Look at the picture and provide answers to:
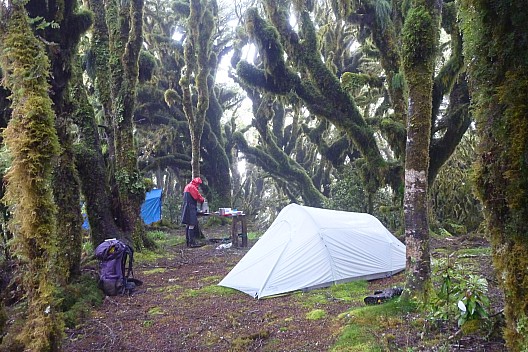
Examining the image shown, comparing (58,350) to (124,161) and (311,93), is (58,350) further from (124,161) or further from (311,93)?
(311,93)

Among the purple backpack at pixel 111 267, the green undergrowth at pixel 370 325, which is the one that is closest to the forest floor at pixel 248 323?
the green undergrowth at pixel 370 325

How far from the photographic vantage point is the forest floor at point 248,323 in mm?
4293

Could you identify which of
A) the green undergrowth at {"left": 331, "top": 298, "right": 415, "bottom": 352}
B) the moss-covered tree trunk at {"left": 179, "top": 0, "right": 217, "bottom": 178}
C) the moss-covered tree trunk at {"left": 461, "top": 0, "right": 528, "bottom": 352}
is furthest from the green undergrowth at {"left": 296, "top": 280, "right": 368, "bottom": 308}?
the moss-covered tree trunk at {"left": 179, "top": 0, "right": 217, "bottom": 178}

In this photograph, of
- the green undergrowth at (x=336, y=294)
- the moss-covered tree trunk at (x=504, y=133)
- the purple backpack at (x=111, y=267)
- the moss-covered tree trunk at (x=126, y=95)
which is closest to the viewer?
the moss-covered tree trunk at (x=504, y=133)

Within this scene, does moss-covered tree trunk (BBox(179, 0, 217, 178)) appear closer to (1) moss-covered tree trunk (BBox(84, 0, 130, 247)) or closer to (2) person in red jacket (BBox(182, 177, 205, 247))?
(2) person in red jacket (BBox(182, 177, 205, 247))

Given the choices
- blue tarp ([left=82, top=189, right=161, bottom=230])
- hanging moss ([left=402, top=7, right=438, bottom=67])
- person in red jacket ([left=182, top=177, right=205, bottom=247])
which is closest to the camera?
hanging moss ([left=402, top=7, right=438, bottom=67])

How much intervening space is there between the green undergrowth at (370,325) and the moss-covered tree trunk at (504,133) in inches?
62.9

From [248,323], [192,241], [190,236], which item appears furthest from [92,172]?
[192,241]

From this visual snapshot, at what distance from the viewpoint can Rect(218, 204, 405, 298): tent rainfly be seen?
726cm

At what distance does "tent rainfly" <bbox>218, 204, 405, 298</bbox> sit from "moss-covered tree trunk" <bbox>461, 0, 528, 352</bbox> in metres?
4.58

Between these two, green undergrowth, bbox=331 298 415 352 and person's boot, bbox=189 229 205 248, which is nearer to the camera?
green undergrowth, bbox=331 298 415 352

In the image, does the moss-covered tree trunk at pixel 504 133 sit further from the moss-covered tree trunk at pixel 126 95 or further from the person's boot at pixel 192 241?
the person's boot at pixel 192 241

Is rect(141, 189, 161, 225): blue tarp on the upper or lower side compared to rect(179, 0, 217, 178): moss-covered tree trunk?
lower

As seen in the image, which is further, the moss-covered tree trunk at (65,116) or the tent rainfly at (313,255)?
the tent rainfly at (313,255)
